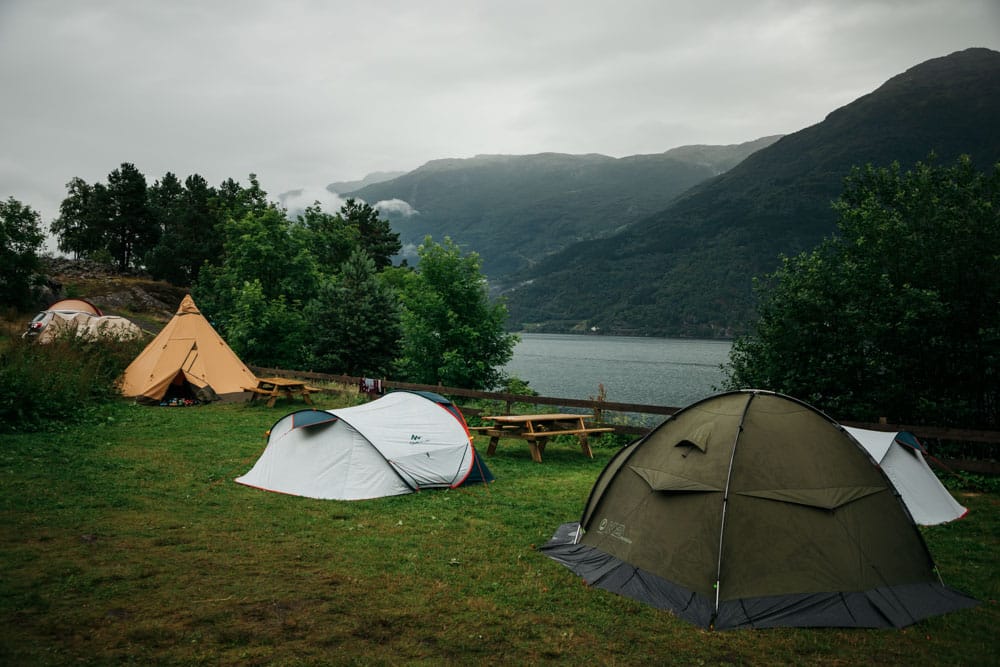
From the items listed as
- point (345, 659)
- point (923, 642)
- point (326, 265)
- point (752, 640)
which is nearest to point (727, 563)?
point (752, 640)

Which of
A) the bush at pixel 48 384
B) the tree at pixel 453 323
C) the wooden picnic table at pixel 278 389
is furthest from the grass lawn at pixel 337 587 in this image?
the tree at pixel 453 323

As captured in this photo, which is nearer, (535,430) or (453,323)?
(535,430)

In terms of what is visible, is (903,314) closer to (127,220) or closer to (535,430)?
(535,430)

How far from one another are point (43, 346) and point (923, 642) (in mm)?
20309

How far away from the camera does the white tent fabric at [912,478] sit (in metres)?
8.05

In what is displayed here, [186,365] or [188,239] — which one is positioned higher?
[188,239]

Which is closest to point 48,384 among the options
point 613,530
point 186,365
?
point 186,365

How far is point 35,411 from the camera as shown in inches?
490

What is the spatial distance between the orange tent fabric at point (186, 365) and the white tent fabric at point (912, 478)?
58.2 ft

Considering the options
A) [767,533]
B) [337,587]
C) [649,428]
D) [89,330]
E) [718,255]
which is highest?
[718,255]

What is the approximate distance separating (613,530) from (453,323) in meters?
15.0

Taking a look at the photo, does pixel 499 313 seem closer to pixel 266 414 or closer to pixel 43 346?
pixel 266 414

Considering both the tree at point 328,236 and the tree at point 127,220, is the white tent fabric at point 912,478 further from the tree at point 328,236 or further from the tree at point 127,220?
the tree at point 127,220

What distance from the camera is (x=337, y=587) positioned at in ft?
18.0
